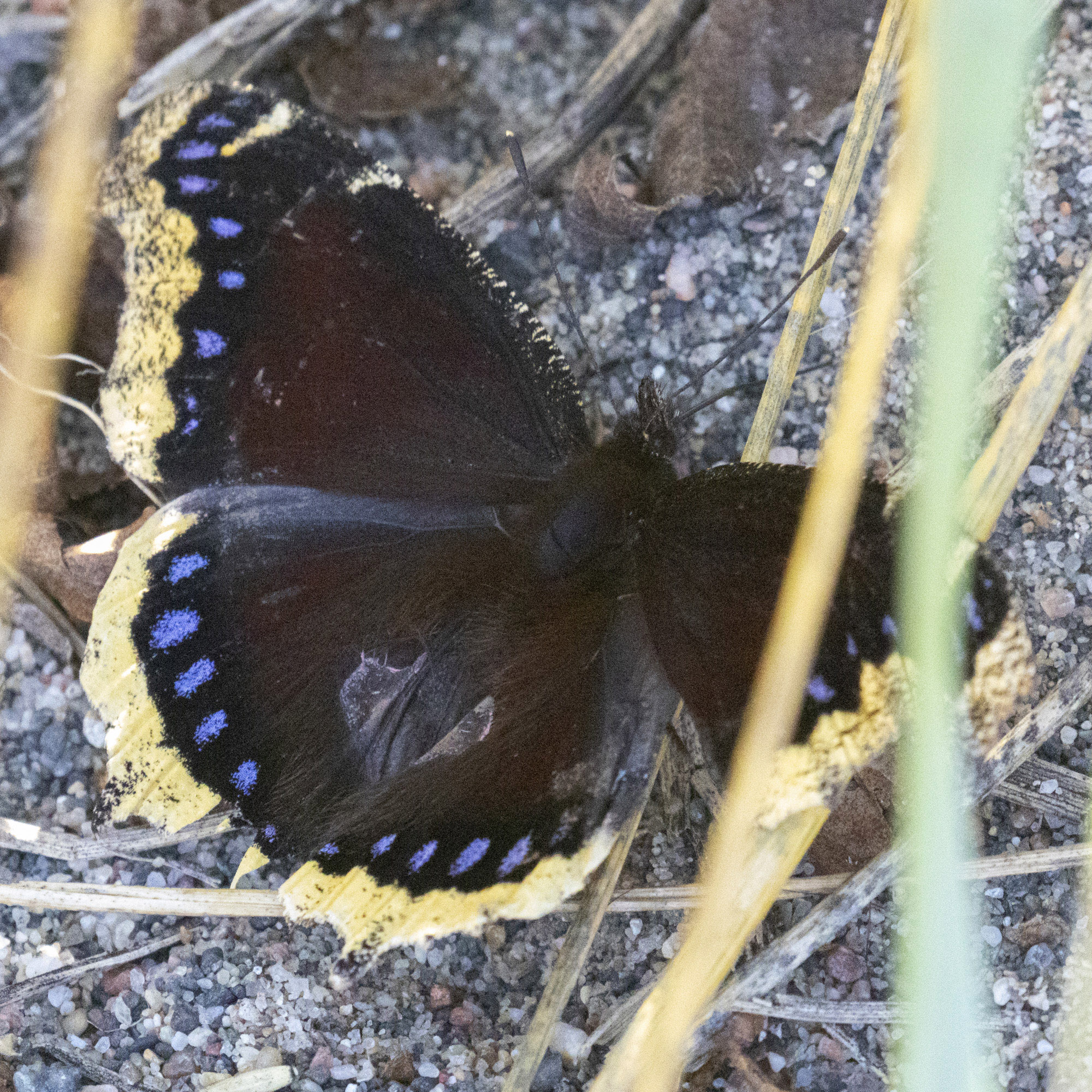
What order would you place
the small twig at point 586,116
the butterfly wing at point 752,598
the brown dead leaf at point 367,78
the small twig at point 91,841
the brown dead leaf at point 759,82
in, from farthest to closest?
the brown dead leaf at point 367,78, the small twig at point 586,116, the brown dead leaf at point 759,82, the small twig at point 91,841, the butterfly wing at point 752,598

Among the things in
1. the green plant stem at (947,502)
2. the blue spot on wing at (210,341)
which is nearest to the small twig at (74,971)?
the blue spot on wing at (210,341)

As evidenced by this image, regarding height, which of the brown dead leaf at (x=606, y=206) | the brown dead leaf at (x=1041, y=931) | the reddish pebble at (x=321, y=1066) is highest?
the brown dead leaf at (x=606, y=206)

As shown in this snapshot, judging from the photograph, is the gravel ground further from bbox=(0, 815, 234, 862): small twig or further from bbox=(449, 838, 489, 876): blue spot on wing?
bbox=(449, 838, 489, 876): blue spot on wing

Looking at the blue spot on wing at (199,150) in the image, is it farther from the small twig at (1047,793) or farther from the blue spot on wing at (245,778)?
the small twig at (1047,793)

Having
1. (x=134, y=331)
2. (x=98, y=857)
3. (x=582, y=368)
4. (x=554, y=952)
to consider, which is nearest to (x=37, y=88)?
(x=134, y=331)

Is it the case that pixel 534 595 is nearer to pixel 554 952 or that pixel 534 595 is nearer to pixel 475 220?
pixel 554 952

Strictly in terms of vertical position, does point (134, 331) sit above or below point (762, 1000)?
above

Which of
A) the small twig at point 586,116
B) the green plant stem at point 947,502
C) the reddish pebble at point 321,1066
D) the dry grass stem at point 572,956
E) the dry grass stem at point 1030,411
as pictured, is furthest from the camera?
the small twig at point 586,116
